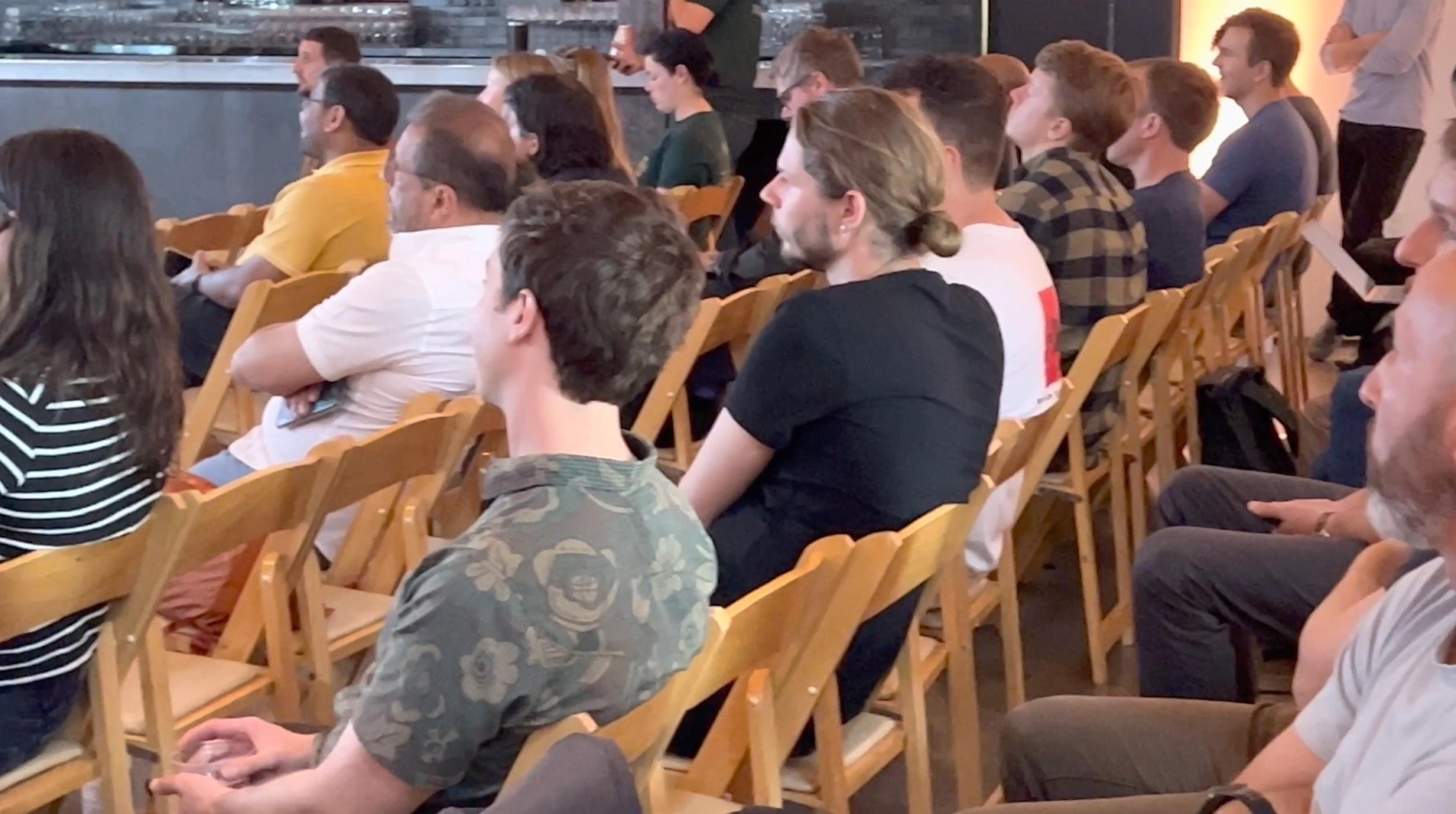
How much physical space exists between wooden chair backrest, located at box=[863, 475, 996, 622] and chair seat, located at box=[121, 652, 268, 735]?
0.85 metres

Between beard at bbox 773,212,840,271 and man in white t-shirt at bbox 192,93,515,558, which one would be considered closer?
beard at bbox 773,212,840,271

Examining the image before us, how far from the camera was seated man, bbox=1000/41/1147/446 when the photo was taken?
11.1 ft

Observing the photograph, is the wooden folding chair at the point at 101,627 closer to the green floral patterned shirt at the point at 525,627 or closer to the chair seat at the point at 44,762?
the chair seat at the point at 44,762

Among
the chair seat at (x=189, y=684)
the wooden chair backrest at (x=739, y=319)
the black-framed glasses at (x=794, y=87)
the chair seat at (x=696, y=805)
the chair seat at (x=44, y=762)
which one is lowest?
the chair seat at (x=189, y=684)

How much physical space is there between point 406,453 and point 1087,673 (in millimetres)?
1540

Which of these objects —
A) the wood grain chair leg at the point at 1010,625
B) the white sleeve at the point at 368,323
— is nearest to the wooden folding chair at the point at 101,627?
the white sleeve at the point at 368,323

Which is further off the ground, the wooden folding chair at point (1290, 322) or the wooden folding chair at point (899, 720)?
the wooden folding chair at point (899, 720)

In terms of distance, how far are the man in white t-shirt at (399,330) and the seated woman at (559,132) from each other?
1.04 meters

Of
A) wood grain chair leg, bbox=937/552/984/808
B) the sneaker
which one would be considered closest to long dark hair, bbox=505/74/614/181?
wood grain chair leg, bbox=937/552/984/808

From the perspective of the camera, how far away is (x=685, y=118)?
17.5 feet

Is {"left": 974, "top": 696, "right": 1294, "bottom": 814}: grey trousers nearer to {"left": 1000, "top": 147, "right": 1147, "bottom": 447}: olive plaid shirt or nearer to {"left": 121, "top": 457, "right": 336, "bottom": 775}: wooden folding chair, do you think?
{"left": 121, "top": 457, "right": 336, "bottom": 775}: wooden folding chair

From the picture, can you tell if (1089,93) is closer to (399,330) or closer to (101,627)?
(399,330)

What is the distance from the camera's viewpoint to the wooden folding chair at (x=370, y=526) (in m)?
2.23

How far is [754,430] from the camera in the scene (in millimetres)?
2152
